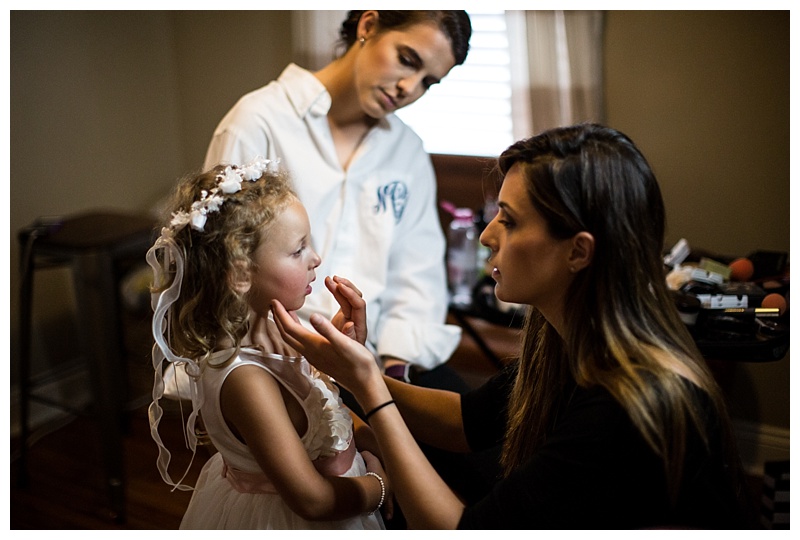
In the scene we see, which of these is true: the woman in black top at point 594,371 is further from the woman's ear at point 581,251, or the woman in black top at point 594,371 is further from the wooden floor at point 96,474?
the wooden floor at point 96,474

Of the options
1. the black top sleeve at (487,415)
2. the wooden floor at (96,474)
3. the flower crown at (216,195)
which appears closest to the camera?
the flower crown at (216,195)

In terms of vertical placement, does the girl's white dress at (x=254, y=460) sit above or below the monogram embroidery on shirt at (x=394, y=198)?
below

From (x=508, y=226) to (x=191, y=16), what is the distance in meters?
2.18

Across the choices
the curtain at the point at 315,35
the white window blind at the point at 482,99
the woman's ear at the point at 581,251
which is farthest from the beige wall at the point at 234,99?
the woman's ear at the point at 581,251

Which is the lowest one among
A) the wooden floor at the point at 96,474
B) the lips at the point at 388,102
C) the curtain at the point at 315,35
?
the wooden floor at the point at 96,474

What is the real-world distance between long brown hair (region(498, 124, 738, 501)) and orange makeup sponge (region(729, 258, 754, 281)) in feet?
2.74

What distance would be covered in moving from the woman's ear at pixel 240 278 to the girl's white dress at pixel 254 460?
9 cm

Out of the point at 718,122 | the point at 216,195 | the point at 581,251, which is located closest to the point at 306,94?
the point at 216,195

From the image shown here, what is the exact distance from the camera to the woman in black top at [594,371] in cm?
96

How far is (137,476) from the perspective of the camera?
95.6 inches

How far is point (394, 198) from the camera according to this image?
183cm

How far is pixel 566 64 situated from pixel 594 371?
4.99ft

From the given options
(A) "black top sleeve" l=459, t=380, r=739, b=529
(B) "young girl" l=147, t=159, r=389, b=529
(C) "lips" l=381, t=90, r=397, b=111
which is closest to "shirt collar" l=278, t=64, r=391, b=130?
(C) "lips" l=381, t=90, r=397, b=111
